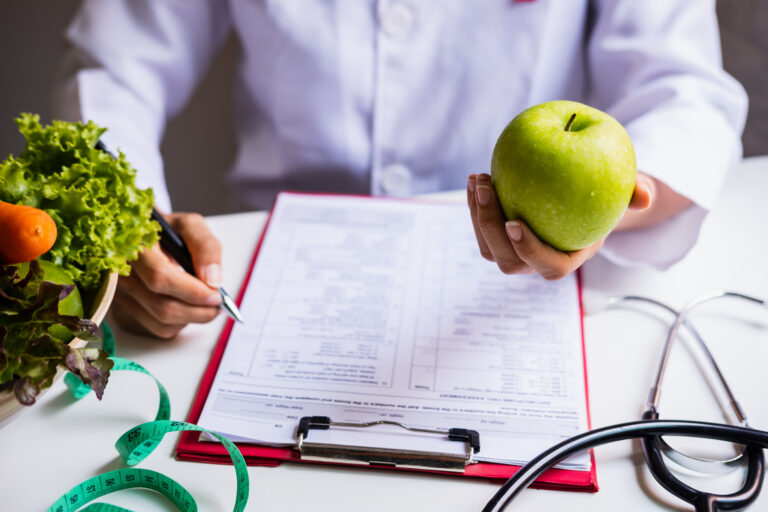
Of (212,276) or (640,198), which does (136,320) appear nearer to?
(212,276)

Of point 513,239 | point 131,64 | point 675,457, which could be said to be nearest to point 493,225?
point 513,239

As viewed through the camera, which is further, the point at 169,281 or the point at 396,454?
the point at 169,281

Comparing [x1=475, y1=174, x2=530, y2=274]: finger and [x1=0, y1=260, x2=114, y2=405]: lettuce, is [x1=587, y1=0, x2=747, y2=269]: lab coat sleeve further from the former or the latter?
[x1=0, y1=260, x2=114, y2=405]: lettuce

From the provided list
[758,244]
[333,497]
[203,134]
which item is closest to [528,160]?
[333,497]

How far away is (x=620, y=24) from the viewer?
986 millimetres

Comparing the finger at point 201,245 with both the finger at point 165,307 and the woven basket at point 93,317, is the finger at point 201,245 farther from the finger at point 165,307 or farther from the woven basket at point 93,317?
the woven basket at point 93,317

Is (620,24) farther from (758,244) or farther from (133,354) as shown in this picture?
(133,354)

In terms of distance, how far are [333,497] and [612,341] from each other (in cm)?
37

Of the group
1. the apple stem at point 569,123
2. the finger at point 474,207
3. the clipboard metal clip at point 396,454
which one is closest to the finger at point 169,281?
the clipboard metal clip at point 396,454

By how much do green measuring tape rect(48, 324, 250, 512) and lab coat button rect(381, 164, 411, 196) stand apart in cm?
58

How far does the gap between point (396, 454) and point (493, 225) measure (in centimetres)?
25

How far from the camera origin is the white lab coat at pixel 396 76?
95cm

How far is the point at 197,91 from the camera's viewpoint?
161cm

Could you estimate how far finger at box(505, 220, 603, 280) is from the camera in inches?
24.6
